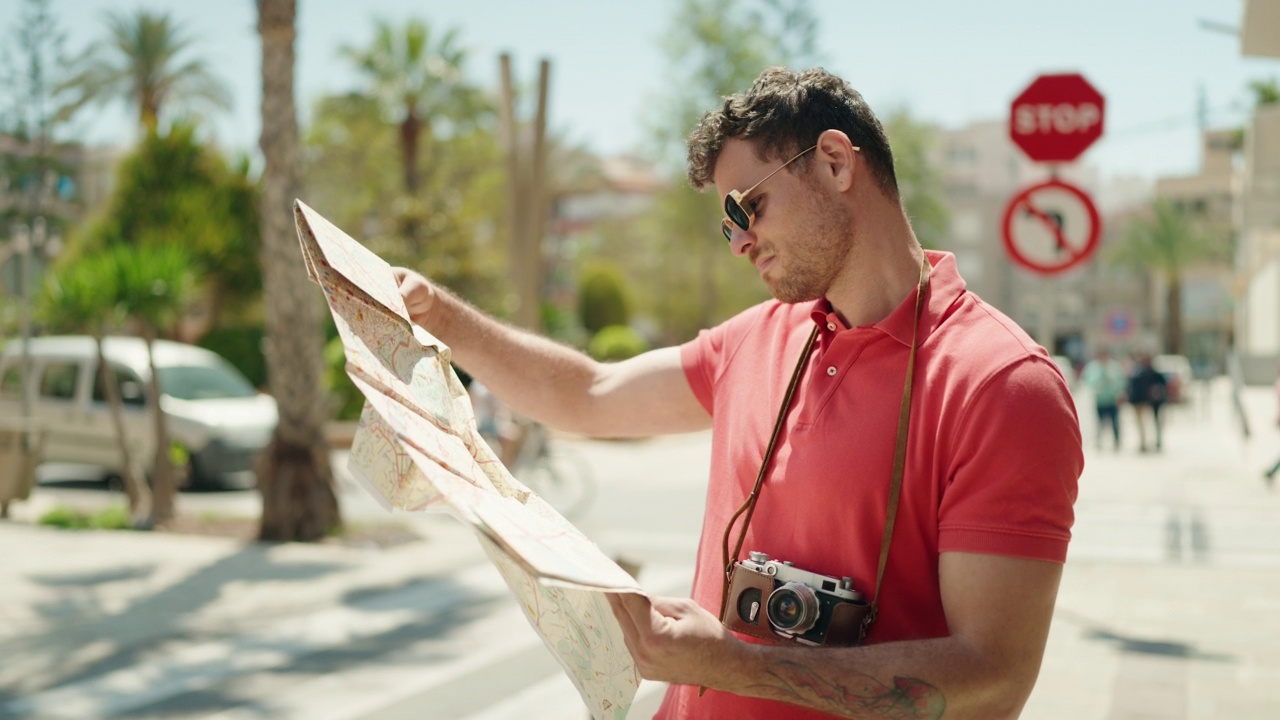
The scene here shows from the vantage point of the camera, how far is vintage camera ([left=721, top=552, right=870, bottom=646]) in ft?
5.98

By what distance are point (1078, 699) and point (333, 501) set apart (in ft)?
22.3

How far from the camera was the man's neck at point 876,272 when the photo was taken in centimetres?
201

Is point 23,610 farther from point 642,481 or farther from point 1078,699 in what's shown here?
point 642,481

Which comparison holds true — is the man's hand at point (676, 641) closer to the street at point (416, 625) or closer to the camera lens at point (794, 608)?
the camera lens at point (794, 608)

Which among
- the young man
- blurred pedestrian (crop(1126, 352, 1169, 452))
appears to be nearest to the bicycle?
the young man

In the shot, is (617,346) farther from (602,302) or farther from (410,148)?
(602,302)

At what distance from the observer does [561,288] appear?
71812mm

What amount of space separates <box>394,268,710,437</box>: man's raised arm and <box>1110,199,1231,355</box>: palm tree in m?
73.6

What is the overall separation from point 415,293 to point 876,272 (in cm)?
89

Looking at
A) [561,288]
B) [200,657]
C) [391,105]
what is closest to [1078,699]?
[200,657]

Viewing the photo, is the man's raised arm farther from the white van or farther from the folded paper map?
the white van

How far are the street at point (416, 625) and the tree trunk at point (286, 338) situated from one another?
0.53m

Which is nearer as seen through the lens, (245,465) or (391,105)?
(245,465)

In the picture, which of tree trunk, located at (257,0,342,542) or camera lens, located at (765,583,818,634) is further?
tree trunk, located at (257,0,342,542)
